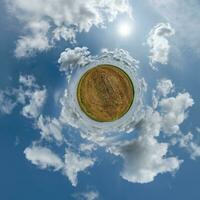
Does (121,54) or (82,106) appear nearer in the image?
(121,54)

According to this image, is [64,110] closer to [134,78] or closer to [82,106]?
[82,106]

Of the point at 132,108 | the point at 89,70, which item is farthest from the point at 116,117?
the point at 89,70

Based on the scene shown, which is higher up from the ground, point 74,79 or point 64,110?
point 74,79

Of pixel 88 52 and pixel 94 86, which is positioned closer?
pixel 88 52

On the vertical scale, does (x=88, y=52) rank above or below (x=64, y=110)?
above

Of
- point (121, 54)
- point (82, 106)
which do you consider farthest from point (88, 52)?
point (82, 106)

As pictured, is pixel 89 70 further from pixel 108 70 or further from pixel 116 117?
pixel 116 117
